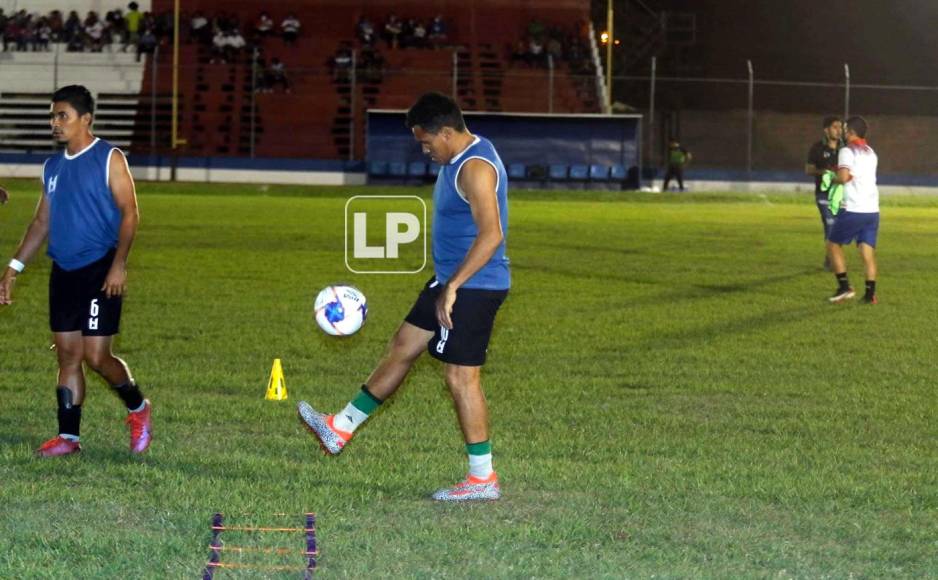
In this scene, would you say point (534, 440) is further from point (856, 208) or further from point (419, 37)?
point (419, 37)

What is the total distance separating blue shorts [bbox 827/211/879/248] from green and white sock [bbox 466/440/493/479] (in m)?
11.0

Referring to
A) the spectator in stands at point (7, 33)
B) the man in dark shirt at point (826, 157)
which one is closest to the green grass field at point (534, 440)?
the man in dark shirt at point (826, 157)

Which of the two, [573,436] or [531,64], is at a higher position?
[531,64]

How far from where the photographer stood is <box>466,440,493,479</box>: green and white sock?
7.39 metres

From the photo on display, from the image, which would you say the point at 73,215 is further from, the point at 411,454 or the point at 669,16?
the point at 669,16

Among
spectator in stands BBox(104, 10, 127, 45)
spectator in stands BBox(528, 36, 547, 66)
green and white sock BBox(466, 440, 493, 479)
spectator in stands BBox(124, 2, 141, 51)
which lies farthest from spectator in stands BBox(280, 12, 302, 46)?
green and white sock BBox(466, 440, 493, 479)

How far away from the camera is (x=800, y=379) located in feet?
38.4

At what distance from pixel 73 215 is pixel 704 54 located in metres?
53.6

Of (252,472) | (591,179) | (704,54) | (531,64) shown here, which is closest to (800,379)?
(252,472)

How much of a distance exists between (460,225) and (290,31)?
48.1 meters

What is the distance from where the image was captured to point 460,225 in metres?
7.32

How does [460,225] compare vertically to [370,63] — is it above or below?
below

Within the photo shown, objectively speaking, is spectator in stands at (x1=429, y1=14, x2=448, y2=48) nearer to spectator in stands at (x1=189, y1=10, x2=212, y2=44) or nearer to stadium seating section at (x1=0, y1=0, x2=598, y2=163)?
stadium seating section at (x1=0, y1=0, x2=598, y2=163)

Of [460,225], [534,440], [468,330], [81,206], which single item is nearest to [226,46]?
[534,440]
